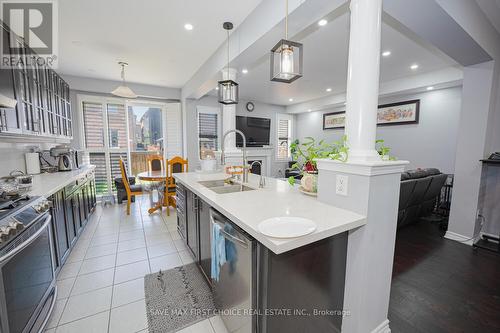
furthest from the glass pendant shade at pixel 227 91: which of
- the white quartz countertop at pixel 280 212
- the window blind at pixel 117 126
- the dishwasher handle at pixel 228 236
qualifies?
the window blind at pixel 117 126

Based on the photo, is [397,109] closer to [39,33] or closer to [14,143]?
[39,33]

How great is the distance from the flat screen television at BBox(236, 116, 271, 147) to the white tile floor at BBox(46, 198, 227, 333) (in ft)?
12.1

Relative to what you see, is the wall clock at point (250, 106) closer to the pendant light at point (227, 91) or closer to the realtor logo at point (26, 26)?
the pendant light at point (227, 91)

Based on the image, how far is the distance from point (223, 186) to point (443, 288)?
2382mm

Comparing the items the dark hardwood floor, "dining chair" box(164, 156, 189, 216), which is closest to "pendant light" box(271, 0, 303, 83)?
the dark hardwood floor

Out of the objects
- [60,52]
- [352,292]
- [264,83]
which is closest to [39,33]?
[60,52]

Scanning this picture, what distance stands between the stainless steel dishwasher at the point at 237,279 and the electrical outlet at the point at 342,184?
0.68 metres

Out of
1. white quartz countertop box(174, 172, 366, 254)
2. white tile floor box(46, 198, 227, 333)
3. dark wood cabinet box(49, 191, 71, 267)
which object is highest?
white quartz countertop box(174, 172, 366, 254)

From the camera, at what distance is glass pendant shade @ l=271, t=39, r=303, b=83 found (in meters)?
1.34

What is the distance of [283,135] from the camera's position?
774 cm

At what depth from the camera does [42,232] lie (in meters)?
1.57

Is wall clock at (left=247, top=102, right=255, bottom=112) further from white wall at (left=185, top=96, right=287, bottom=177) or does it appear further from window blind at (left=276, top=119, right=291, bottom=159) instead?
window blind at (left=276, top=119, right=291, bottom=159)

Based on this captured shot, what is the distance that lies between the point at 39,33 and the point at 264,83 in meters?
3.81

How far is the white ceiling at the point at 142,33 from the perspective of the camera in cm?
219
